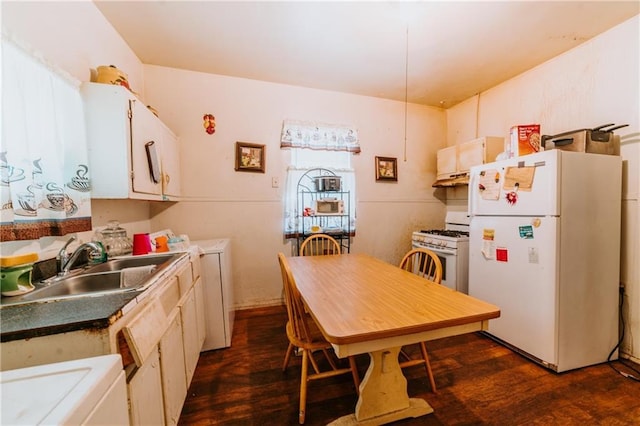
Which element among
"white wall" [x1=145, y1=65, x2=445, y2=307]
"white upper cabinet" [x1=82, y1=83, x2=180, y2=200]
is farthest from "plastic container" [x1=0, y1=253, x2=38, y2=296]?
"white wall" [x1=145, y1=65, x2=445, y2=307]

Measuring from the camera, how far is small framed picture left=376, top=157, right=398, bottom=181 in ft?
10.6

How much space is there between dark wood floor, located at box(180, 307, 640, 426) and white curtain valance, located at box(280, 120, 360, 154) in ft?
6.87

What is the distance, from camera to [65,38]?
146 cm

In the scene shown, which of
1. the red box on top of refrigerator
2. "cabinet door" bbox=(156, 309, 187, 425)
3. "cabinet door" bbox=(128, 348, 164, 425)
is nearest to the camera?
"cabinet door" bbox=(128, 348, 164, 425)

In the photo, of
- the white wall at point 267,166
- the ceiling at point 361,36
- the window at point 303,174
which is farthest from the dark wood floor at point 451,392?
the ceiling at point 361,36

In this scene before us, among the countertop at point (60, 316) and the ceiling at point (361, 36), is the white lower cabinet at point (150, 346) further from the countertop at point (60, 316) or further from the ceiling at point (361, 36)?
the ceiling at point (361, 36)

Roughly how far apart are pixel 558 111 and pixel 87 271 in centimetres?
379

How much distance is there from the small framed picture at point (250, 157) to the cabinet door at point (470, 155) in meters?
2.29

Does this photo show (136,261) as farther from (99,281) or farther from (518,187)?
(518,187)

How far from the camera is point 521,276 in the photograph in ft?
6.21

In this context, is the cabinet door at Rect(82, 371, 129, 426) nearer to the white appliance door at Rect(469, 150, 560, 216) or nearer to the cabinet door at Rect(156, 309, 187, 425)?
the cabinet door at Rect(156, 309, 187, 425)

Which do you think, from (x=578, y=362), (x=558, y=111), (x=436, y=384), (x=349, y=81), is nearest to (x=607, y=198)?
(x=558, y=111)

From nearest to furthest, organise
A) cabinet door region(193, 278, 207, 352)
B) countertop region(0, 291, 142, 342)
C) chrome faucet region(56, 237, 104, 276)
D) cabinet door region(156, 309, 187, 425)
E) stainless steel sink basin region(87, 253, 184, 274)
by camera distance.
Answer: countertop region(0, 291, 142, 342)
cabinet door region(156, 309, 187, 425)
chrome faucet region(56, 237, 104, 276)
stainless steel sink basin region(87, 253, 184, 274)
cabinet door region(193, 278, 207, 352)

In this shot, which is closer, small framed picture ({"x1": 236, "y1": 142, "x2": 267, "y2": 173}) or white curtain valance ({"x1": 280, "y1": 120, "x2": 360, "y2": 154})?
small framed picture ({"x1": 236, "y1": 142, "x2": 267, "y2": 173})
